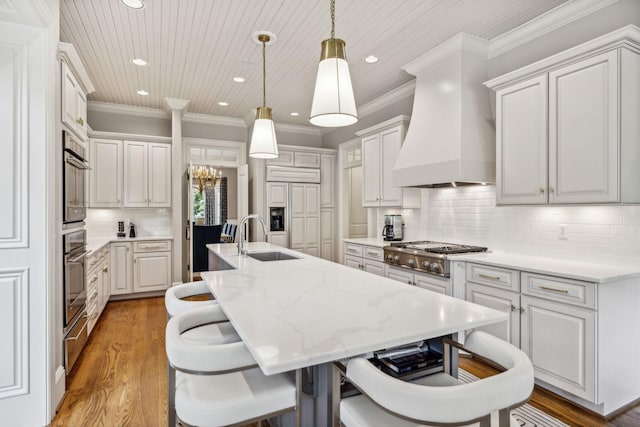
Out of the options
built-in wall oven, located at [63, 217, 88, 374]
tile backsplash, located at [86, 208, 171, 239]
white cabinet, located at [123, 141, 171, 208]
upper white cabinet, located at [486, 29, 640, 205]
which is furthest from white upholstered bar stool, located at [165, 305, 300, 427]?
tile backsplash, located at [86, 208, 171, 239]

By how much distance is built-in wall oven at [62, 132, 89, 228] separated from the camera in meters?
2.48

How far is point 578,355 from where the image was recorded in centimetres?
221

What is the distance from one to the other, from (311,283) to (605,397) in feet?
6.39

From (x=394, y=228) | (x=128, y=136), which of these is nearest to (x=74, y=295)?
(x=128, y=136)

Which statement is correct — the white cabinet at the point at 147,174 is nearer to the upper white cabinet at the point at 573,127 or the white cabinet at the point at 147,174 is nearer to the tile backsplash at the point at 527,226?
the tile backsplash at the point at 527,226

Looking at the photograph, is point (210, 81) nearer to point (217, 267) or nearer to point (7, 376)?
point (217, 267)

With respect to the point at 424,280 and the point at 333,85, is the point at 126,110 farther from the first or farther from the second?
the point at 424,280

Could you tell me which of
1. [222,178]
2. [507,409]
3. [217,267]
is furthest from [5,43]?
[222,178]

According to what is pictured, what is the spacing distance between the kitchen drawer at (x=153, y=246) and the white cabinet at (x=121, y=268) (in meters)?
0.11

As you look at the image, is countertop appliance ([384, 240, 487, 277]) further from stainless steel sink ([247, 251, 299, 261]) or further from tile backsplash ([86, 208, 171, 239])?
tile backsplash ([86, 208, 171, 239])

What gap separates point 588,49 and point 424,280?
2.14m

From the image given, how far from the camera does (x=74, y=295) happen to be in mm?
2703

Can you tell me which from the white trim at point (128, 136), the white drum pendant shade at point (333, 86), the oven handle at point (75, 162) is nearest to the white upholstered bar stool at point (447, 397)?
the white drum pendant shade at point (333, 86)

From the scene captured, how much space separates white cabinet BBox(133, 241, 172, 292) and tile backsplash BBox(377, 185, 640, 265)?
138 inches
